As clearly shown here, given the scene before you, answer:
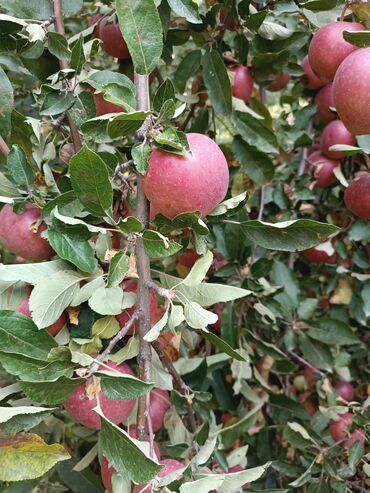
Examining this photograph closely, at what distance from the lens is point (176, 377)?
32.7 inches

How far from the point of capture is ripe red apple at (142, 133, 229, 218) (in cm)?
64

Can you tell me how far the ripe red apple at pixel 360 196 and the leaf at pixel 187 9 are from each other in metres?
0.43

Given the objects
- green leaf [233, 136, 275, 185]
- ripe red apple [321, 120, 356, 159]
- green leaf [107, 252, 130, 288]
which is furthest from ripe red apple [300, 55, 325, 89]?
green leaf [107, 252, 130, 288]

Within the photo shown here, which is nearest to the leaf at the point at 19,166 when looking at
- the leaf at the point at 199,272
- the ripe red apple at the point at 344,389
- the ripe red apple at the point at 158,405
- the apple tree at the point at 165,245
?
the apple tree at the point at 165,245

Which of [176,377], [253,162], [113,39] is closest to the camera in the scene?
[176,377]

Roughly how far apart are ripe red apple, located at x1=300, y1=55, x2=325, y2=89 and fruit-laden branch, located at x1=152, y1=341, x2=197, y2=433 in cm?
71

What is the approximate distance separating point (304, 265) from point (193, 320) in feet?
2.79

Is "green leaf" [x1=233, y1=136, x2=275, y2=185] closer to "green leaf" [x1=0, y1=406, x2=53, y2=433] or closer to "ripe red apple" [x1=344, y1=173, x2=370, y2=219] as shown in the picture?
"ripe red apple" [x1=344, y1=173, x2=370, y2=219]

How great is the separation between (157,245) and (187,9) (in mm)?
350

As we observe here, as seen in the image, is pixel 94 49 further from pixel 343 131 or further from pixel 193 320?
pixel 343 131


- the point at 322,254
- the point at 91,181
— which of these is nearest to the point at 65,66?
the point at 91,181

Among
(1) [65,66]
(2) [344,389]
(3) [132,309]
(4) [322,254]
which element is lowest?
(2) [344,389]

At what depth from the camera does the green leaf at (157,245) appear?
0.65 metres

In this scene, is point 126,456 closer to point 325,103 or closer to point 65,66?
point 65,66
